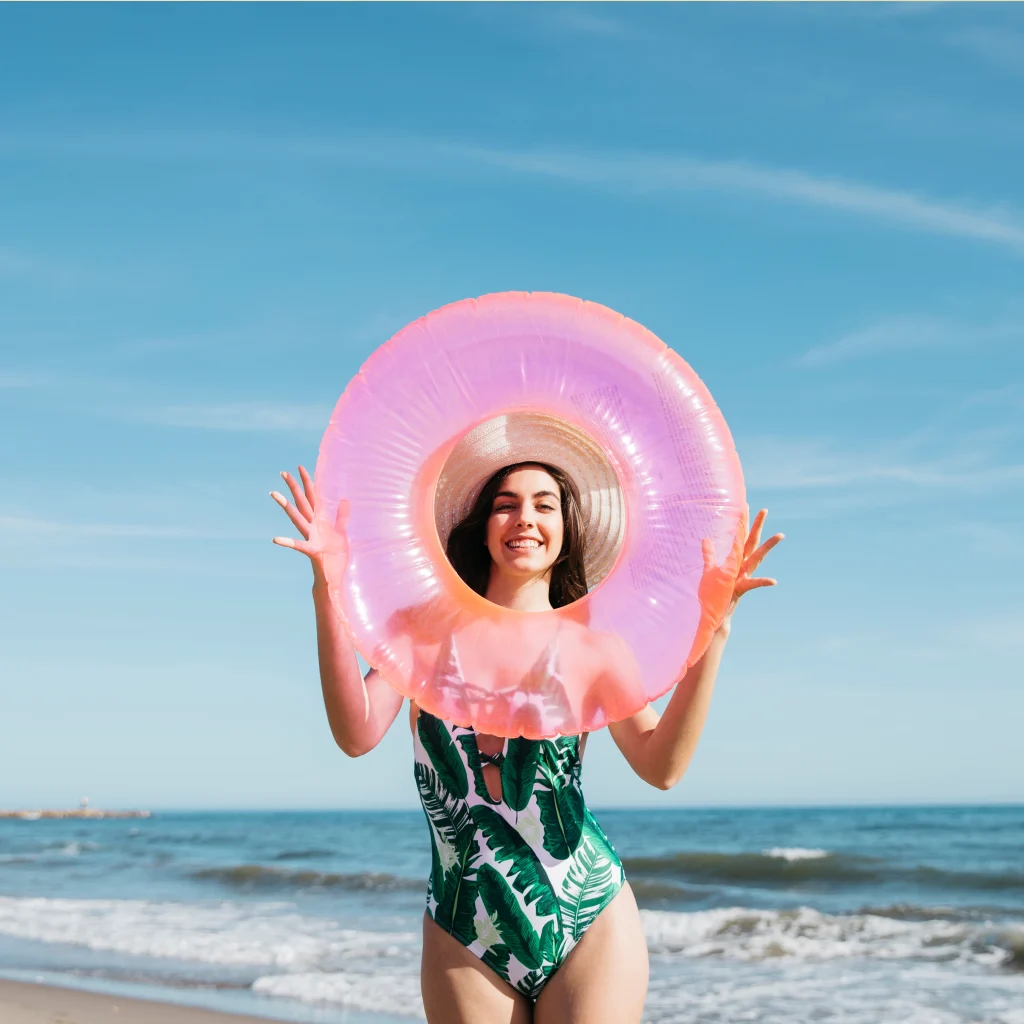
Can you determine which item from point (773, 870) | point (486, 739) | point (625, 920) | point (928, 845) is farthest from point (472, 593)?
point (928, 845)

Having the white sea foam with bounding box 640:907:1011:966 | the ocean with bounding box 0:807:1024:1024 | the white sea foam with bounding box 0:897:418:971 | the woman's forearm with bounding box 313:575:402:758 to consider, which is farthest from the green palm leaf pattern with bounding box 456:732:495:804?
the white sea foam with bounding box 640:907:1011:966

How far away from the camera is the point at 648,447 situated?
9.23ft

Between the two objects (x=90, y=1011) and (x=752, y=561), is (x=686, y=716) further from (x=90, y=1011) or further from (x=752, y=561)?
(x=90, y=1011)

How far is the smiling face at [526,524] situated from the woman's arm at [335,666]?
432mm

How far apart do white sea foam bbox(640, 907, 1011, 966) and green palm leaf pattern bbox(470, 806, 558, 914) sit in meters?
7.28

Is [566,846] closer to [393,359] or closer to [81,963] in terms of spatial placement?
[393,359]

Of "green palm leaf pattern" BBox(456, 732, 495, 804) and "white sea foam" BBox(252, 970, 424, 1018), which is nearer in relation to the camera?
"green palm leaf pattern" BBox(456, 732, 495, 804)

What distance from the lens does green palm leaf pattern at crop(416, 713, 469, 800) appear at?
2.61 metres

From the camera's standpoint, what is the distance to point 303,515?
107 inches

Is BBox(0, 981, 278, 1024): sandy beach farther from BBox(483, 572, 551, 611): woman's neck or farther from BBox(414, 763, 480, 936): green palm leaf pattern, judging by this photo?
BBox(483, 572, 551, 611): woman's neck

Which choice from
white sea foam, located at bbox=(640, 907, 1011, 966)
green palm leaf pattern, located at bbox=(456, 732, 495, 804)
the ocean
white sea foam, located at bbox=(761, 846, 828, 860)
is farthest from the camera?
white sea foam, located at bbox=(761, 846, 828, 860)

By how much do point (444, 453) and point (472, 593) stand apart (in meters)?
0.36

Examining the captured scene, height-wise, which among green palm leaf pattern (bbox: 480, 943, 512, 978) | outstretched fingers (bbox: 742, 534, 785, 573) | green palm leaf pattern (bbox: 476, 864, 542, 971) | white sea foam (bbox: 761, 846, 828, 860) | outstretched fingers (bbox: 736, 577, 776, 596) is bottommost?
white sea foam (bbox: 761, 846, 828, 860)

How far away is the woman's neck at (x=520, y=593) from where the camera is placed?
9.21 ft
